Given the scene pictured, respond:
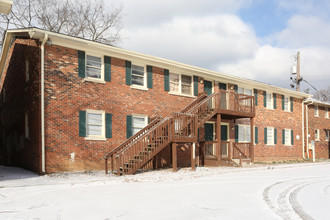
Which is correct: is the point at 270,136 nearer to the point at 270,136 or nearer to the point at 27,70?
the point at 270,136

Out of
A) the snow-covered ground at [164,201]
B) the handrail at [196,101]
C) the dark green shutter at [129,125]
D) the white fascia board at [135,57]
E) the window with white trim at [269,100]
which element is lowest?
the snow-covered ground at [164,201]

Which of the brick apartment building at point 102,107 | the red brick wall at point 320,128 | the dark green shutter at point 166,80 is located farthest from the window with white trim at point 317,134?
the dark green shutter at point 166,80

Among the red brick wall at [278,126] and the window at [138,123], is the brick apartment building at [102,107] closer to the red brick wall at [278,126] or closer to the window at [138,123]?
the window at [138,123]

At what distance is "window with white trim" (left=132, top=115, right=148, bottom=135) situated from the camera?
16578 millimetres

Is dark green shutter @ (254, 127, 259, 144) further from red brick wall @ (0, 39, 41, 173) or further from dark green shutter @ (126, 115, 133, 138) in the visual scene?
red brick wall @ (0, 39, 41, 173)

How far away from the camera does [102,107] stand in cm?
1534

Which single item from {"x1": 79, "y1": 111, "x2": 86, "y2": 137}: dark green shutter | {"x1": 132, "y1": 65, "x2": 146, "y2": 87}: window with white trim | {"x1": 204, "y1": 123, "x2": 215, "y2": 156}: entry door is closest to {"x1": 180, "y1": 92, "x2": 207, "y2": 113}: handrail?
{"x1": 204, "y1": 123, "x2": 215, "y2": 156}: entry door

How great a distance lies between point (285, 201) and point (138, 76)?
37.0 ft

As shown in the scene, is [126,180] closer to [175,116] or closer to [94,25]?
[175,116]

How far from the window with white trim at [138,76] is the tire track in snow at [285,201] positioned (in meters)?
9.19

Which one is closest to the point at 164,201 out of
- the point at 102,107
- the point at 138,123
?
the point at 102,107

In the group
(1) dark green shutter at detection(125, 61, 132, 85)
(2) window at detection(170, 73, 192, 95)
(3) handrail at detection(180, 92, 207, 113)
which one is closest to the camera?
(1) dark green shutter at detection(125, 61, 132, 85)

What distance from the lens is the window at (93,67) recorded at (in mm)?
15199

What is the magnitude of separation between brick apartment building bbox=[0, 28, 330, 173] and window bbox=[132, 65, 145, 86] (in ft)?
0.18
